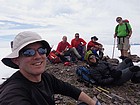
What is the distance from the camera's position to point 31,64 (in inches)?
93.9

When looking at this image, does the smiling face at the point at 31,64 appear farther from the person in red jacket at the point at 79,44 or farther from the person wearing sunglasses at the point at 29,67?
the person in red jacket at the point at 79,44

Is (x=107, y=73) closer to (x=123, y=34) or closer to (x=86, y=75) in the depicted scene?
(x=86, y=75)

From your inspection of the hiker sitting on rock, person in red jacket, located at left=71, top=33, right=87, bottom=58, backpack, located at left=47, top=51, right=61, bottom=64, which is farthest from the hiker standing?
backpack, located at left=47, top=51, right=61, bottom=64

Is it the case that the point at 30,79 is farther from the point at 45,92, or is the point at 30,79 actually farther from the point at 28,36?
the point at 28,36

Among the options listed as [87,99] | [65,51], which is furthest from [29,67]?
[65,51]

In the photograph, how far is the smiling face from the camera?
2.37m

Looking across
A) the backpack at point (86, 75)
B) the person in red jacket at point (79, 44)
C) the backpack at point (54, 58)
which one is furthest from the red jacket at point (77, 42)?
the backpack at point (86, 75)

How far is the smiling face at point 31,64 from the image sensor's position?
7.77ft

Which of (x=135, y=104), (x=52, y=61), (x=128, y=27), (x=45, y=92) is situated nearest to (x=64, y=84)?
(x=45, y=92)

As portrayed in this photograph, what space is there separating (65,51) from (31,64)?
10.2 metres

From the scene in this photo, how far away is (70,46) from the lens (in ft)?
41.4

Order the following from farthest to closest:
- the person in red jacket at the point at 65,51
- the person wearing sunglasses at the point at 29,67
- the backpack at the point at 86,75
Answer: the person in red jacket at the point at 65,51 → the backpack at the point at 86,75 → the person wearing sunglasses at the point at 29,67

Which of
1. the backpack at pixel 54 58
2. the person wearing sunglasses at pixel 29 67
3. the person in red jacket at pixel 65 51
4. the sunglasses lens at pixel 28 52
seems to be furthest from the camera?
the backpack at pixel 54 58

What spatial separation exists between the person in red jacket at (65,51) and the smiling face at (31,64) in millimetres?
10035
